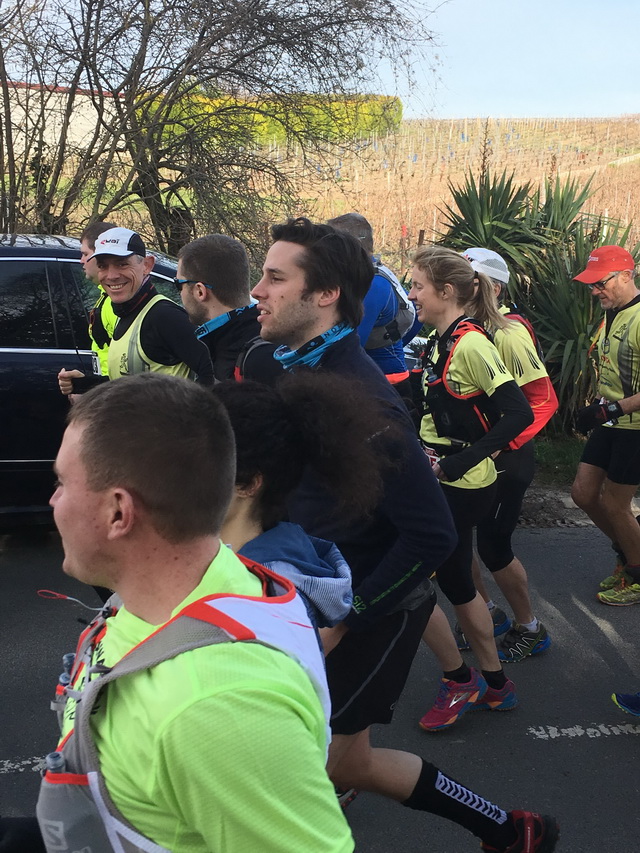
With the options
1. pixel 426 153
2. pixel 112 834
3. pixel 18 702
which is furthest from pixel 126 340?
pixel 426 153

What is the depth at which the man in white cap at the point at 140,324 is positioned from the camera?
390 centimetres

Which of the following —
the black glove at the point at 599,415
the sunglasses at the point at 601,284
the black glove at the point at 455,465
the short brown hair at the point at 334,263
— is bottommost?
the black glove at the point at 599,415

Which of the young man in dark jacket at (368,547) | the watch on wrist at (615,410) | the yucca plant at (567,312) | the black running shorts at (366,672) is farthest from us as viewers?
the yucca plant at (567,312)

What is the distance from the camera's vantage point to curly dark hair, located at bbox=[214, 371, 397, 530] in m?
1.89

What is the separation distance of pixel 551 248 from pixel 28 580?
577 centimetres

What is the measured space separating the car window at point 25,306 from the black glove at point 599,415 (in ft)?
10.8

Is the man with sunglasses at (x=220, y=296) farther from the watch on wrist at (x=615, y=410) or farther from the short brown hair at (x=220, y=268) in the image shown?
the watch on wrist at (x=615, y=410)

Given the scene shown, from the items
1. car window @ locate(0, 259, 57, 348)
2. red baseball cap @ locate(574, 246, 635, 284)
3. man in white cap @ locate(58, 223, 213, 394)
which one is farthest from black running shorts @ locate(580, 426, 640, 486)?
car window @ locate(0, 259, 57, 348)

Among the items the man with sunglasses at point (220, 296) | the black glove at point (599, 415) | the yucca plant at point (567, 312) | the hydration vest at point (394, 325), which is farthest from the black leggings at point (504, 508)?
the yucca plant at point (567, 312)

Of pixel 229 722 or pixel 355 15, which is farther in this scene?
pixel 355 15

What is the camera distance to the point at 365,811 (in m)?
3.09

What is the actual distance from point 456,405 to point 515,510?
0.76m

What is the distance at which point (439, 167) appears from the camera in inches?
747

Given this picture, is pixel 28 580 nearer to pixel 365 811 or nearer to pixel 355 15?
pixel 365 811
